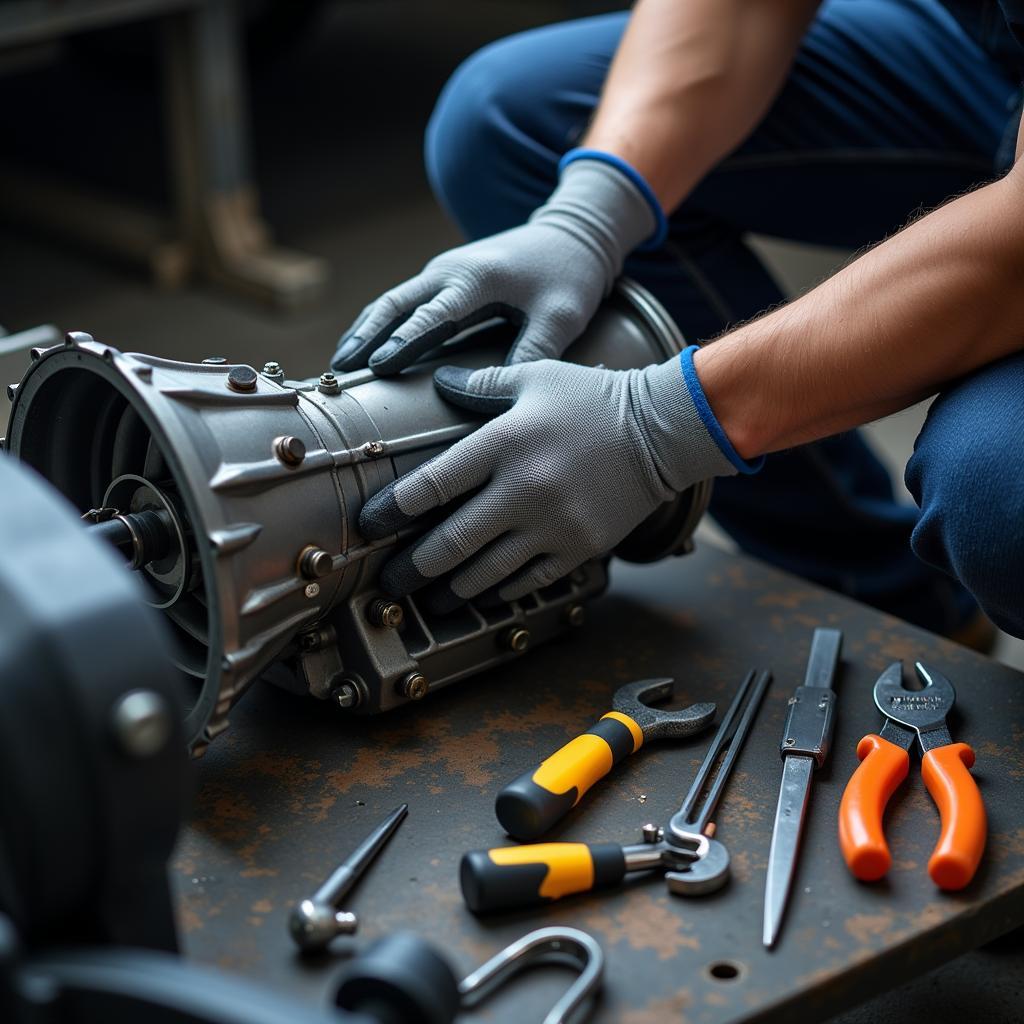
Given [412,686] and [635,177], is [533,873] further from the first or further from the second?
[635,177]

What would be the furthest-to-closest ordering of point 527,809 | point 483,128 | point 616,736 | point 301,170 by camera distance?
point 301,170
point 483,128
point 616,736
point 527,809

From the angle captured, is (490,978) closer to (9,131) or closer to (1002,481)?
(1002,481)

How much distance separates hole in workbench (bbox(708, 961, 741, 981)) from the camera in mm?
867

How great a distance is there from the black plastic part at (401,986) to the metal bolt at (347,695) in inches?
14.0

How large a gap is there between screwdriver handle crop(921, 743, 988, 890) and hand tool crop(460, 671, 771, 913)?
0.49 ft

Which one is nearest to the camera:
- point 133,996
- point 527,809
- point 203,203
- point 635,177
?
point 133,996

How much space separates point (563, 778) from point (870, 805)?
0.22m

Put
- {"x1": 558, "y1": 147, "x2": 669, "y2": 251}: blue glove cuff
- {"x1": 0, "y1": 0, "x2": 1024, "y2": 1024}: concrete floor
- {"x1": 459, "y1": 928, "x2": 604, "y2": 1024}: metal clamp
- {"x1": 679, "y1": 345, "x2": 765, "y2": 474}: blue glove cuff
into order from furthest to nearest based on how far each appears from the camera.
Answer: {"x1": 0, "y1": 0, "x2": 1024, "y2": 1024}: concrete floor
{"x1": 558, "y1": 147, "x2": 669, "y2": 251}: blue glove cuff
{"x1": 679, "y1": 345, "x2": 765, "y2": 474}: blue glove cuff
{"x1": 459, "y1": 928, "x2": 604, "y2": 1024}: metal clamp

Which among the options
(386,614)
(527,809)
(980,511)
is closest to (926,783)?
(980,511)

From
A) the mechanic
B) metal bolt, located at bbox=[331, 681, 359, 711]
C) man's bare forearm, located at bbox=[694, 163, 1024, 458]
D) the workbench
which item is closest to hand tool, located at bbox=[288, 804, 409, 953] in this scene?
the workbench

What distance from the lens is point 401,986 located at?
73 centimetres

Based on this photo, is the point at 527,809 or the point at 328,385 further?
the point at 328,385

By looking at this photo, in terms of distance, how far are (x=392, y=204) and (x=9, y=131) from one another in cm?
122

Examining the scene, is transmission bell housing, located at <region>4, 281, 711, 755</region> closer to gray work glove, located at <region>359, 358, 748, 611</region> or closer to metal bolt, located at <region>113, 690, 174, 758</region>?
gray work glove, located at <region>359, 358, 748, 611</region>
